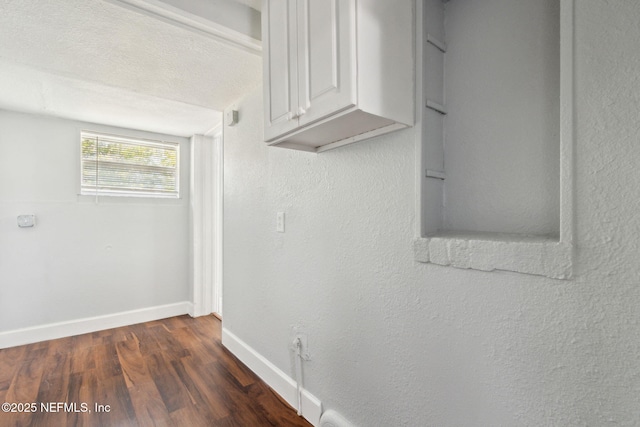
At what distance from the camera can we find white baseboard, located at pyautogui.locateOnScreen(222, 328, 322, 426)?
1687 mm

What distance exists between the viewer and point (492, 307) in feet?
3.12

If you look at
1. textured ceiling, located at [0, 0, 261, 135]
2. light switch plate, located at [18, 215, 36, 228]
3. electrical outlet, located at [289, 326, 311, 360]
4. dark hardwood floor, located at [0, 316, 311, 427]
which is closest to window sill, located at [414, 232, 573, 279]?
electrical outlet, located at [289, 326, 311, 360]

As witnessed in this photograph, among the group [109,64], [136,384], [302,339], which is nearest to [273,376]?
[302,339]

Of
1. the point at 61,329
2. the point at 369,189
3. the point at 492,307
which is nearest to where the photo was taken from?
the point at 492,307

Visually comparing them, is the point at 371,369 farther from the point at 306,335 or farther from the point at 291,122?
the point at 291,122

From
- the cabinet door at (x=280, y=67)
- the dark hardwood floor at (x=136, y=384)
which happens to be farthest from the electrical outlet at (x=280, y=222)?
the dark hardwood floor at (x=136, y=384)

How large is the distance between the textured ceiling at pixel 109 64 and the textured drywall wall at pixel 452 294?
0.43m

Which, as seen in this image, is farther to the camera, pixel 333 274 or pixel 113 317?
pixel 113 317

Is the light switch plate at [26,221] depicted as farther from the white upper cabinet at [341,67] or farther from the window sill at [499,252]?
the window sill at [499,252]

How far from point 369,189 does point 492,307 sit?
0.65 m

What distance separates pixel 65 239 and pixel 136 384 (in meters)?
1.74

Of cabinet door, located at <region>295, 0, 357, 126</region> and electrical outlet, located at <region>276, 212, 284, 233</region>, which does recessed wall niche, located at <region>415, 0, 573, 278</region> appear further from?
electrical outlet, located at <region>276, 212, 284, 233</region>

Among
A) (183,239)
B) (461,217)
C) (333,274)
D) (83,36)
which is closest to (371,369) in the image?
(333,274)

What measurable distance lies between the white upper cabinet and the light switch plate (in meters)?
2.83
